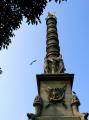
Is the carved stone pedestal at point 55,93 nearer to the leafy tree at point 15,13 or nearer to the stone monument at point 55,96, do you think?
the stone monument at point 55,96

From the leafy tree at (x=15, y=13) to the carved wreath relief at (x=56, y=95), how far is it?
877 centimetres

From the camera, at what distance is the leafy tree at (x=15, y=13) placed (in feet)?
41.1

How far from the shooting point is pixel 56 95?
21266 mm

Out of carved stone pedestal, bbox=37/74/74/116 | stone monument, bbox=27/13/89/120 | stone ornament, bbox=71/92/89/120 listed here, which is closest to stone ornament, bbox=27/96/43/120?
stone monument, bbox=27/13/89/120

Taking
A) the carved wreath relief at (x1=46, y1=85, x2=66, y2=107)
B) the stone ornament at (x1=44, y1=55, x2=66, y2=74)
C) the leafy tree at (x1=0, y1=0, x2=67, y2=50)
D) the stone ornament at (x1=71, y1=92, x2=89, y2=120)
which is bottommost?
the stone ornament at (x1=71, y1=92, x2=89, y2=120)

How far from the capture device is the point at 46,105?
20.9 m

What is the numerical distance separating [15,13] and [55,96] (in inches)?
369

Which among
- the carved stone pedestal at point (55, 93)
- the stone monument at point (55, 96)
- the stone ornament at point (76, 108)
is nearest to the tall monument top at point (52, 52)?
the stone monument at point (55, 96)

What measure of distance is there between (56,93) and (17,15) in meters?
9.41

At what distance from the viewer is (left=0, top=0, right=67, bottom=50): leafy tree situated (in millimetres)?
12516

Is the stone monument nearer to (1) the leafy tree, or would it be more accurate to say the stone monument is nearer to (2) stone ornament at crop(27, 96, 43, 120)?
(2) stone ornament at crop(27, 96, 43, 120)

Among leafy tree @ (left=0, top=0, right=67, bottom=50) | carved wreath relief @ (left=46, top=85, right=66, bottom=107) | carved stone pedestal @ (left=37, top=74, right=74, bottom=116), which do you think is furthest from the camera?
carved wreath relief @ (left=46, top=85, right=66, bottom=107)

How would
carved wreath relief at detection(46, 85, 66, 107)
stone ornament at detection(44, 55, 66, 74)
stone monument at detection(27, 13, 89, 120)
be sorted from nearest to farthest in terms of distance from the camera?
stone monument at detection(27, 13, 89, 120) < carved wreath relief at detection(46, 85, 66, 107) < stone ornament at detection(44, 55, 66, 74)

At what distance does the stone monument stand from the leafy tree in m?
7.89
